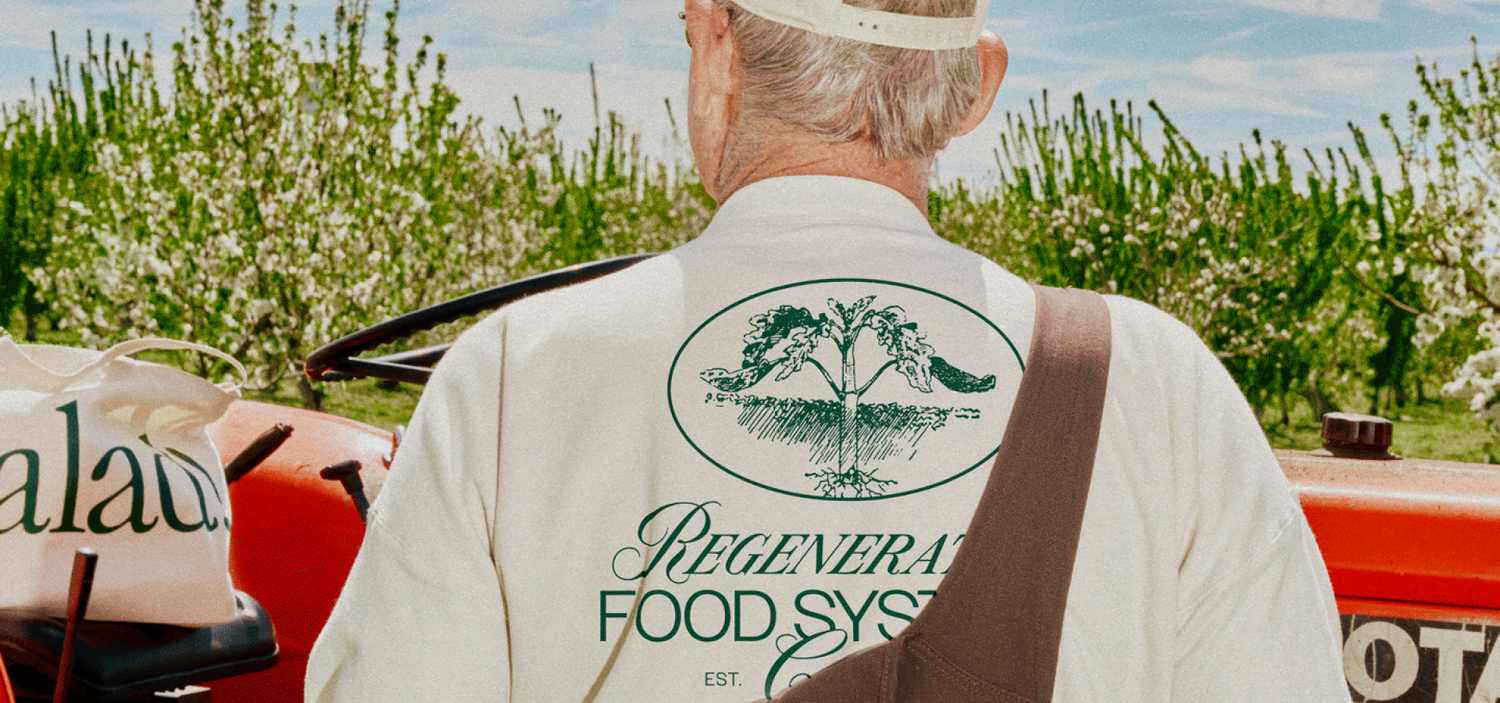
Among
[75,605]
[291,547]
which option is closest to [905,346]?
[75,605]

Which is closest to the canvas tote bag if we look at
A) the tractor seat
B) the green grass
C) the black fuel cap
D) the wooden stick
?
the tractor seat

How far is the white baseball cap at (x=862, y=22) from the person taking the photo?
39.8 inches

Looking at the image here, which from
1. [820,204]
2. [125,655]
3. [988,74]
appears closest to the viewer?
[820,204]

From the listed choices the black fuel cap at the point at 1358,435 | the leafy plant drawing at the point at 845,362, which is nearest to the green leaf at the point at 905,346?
the leafy plant drawing at the point at 845,362

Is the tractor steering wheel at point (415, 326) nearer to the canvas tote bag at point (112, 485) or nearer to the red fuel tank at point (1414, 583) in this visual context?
the canvas tote bag at point (112, 485)

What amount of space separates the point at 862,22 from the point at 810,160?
122 mm

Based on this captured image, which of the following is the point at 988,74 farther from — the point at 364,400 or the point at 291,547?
the point at 364,400

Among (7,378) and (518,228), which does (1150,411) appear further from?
(518,228)

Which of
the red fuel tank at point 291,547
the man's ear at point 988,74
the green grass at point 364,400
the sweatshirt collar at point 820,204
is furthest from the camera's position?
the green grass at point 364,400

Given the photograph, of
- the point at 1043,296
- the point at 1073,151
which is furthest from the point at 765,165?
the point at 1073,151

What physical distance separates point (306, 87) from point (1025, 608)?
7662 mm

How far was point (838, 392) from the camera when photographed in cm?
99

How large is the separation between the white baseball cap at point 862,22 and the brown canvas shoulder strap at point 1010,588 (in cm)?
30

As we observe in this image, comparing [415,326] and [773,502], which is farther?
[415,326]
